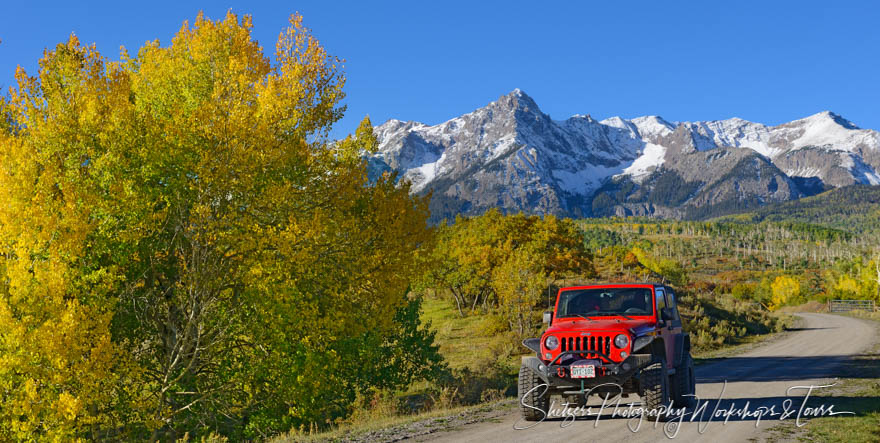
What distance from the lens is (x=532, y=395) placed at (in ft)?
38.5

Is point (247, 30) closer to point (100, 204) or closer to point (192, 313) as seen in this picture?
point (100, 204)

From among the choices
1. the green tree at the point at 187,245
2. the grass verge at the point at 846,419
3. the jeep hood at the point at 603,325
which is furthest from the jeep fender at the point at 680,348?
the green tree at the point at 187,245

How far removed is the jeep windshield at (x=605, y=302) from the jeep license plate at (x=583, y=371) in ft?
5.36

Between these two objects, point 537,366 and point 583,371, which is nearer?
point 583,371

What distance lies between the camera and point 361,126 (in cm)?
1817

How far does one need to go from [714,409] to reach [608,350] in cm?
402

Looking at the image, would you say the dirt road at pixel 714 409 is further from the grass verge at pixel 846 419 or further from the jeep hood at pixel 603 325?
the jeep hood at pixel 603 325

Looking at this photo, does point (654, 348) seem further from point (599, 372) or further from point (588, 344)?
point (599, 372)

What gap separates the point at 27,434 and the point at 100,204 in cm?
490

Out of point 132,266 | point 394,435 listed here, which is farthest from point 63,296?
point 394,435

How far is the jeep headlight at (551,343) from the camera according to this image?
11.5 metres

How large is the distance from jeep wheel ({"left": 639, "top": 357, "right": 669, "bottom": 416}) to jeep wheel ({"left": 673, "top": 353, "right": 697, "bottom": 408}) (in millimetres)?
2241

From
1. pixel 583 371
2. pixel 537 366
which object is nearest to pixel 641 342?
pixel 583 371

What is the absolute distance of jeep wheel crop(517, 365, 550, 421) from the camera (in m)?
11.7
